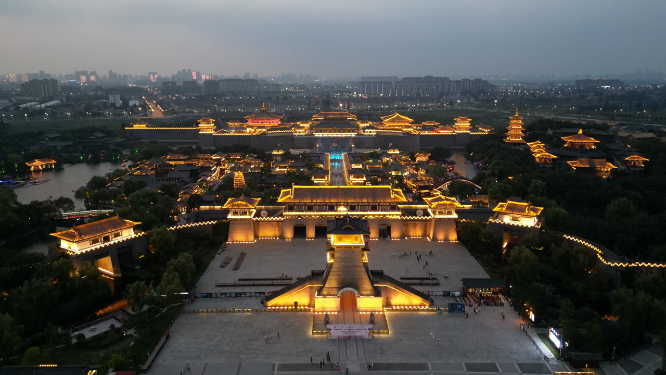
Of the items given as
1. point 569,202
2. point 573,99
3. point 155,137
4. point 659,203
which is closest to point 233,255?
point 569,202

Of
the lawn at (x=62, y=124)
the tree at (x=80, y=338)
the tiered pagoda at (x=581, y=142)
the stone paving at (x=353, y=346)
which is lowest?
the stone paving at (x=353, y=346)

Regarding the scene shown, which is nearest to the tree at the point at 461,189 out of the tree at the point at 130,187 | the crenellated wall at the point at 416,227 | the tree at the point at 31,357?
the crenellated wall at the point at 416,227

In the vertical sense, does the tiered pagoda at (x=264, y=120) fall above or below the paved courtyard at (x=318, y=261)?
above

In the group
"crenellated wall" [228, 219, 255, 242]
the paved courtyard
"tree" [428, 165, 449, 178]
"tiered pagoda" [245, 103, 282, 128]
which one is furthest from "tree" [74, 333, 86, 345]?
"tiered pagoda" [245, 103, 282, 128]

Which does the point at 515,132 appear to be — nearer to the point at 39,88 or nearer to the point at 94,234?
the point at 94,234

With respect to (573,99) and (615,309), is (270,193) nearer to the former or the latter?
(615,309)

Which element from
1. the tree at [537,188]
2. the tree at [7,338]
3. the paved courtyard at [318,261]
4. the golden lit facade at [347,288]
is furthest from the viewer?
the tree at [537,188]

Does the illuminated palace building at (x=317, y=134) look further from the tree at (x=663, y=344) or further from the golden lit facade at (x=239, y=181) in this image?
the tree at (x=663, y=344)

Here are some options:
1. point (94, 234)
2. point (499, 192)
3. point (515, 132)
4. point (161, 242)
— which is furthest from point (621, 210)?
point (94, 234)

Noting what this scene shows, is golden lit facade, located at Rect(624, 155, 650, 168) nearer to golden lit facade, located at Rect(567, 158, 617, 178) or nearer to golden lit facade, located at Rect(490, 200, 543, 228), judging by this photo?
golden lit facade, located at Rect(567, 158, 617, 178)
